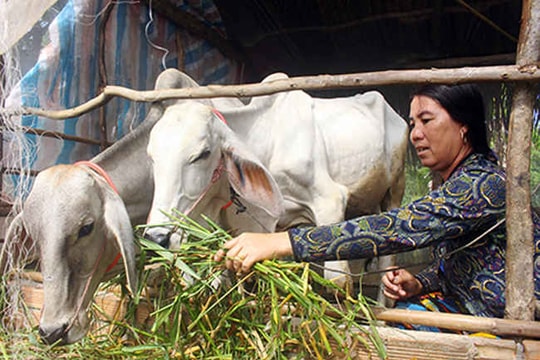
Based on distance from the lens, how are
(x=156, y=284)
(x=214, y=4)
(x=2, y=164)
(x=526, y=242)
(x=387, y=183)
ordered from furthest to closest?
(x=214, y=4) < (x=387, y=183) < (x=2, y=164) < (x=156, y=284) < (x=526, y=242)

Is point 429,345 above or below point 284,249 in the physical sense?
below

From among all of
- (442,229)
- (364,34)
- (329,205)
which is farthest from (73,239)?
(364,34)

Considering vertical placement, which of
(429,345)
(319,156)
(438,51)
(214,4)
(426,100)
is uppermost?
(214,4)

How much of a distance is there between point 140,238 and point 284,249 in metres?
0.50

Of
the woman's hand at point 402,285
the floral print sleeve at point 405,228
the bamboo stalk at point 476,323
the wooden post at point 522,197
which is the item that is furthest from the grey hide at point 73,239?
the wooden post at point 522,197

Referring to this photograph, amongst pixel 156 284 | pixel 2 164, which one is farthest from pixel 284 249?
pixel 2 164

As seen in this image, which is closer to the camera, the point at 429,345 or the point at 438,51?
the point at 429,345

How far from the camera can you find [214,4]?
419 cm

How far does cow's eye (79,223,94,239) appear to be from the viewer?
1410 millimetres

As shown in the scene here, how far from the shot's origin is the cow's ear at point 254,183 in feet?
6.01

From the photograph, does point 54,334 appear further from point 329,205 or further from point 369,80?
point 329,205

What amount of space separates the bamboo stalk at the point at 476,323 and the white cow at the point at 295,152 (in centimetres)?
73

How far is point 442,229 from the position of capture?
4.14ft

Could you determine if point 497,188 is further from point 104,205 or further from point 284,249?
point 104,205
